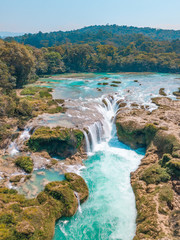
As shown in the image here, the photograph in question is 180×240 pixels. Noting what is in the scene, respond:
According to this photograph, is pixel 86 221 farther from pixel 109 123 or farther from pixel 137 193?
pixel 109 123

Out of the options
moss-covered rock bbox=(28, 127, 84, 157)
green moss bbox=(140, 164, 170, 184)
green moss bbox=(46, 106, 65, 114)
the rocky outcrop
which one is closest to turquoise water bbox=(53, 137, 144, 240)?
the rocky outcrop

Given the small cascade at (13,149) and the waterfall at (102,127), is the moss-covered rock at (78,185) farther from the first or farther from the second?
the small cascade at (13,149)

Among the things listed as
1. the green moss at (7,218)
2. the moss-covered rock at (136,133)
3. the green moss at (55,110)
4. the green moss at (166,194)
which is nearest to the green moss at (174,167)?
the green moss at (166,194)

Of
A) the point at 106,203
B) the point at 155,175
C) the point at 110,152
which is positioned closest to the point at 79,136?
the point at 110,152

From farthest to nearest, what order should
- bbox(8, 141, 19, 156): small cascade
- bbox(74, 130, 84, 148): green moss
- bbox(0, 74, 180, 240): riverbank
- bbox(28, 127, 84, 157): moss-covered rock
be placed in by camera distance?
bbox(74, 130, 84, 148): green moss < bbox(28, 127, 84, 157): moss-covered rock < bbox(8, 141, 19, 156): small cascade < bbox(0, 74, 180, 240): riverbank

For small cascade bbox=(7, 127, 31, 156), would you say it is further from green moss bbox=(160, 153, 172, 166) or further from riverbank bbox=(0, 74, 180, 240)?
green moss bbox=(160, 153, 172, 166)

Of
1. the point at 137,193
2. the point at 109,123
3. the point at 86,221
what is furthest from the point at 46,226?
the point at 109,123
